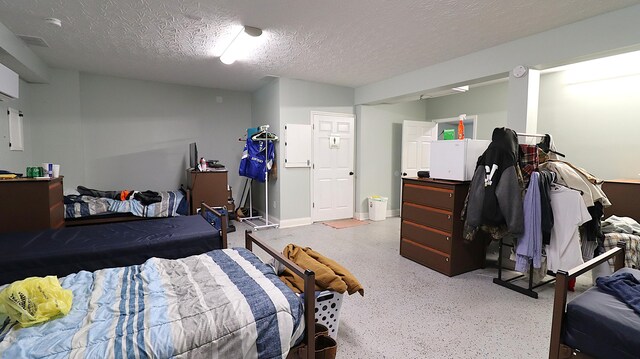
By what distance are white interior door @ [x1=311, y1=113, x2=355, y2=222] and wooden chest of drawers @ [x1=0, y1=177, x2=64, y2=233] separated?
359 cm

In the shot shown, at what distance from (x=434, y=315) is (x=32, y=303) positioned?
2503mm

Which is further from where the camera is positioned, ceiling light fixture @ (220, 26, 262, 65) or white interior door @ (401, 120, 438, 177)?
white interior door @ (401, 120, 438, 177)

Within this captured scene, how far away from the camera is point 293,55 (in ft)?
Answer: 12.7

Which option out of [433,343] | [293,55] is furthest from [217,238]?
[293,55]

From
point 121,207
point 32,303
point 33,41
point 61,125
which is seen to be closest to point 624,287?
point 32,303

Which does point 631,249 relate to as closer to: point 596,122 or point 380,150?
point 596,122

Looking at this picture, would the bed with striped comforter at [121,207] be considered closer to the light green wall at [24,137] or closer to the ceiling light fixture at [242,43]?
the light green wall at [24,137]

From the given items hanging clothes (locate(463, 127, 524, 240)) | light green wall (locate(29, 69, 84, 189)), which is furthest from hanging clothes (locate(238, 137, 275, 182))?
hanging clothes (locate(463, 127, 524, 240))

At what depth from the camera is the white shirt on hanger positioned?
8.36ft

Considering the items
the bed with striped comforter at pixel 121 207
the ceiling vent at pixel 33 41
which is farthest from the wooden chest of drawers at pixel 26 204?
the ceiling vent at pixel 33 41

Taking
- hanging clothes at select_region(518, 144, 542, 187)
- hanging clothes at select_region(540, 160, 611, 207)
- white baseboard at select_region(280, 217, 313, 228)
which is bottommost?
white baseboard at select_region(280, 217, 313, 228)

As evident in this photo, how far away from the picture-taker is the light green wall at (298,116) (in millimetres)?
5109

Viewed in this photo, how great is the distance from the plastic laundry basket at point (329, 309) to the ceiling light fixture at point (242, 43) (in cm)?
264

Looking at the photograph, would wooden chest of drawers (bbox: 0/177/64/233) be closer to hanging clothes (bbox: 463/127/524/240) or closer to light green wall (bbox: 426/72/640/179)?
hanging clothes (bbox: 463/127/524/240)
